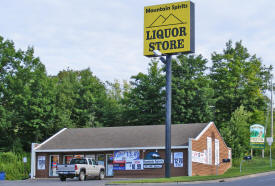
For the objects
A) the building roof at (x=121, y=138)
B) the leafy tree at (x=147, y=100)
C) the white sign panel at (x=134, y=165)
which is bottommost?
the white sign panel at (x=134, y=165)

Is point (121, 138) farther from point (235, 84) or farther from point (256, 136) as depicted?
point (235, 84)

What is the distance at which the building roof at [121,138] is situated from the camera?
41.6 m

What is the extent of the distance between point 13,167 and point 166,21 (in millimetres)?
24844

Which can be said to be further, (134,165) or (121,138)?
(121,138)

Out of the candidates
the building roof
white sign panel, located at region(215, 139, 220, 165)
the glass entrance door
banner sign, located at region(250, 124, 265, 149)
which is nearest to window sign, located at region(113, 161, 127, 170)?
the glass entrance door

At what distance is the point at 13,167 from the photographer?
157 ft

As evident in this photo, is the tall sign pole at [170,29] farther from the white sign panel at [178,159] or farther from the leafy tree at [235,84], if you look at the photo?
the leafy tree at [235,84]

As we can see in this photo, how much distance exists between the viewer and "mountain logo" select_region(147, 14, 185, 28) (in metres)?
33.6

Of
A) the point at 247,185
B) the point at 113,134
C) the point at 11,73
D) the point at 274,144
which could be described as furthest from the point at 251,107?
the point at 247,185

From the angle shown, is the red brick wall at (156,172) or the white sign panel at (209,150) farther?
the white sign panel at (209,150)

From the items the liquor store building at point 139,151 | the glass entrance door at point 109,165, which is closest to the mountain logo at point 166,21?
the liquor store building at point 139,151

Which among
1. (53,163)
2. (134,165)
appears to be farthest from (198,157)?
(53,163)

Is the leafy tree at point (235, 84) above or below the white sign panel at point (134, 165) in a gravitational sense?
above

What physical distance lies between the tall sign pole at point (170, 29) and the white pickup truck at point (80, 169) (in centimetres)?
1026
